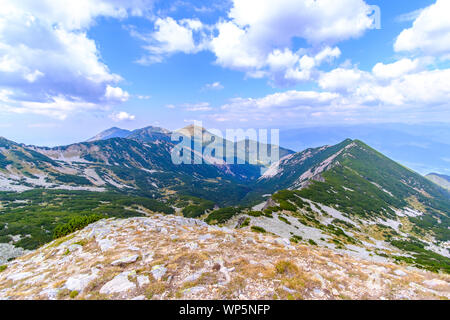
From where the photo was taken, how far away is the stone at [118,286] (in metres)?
10.9

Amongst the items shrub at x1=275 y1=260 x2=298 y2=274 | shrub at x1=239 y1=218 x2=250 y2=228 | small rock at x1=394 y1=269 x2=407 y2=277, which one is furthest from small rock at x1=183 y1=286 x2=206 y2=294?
shrub at x1=239 y1=218 x2=250 y2=228

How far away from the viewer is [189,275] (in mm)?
12523

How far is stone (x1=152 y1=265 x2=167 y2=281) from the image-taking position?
1225 centimetres

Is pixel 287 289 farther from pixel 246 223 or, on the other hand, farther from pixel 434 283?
pixel 246 223

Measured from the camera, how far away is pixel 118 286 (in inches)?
445

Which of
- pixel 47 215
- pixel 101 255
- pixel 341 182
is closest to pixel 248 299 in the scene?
pixel 101 255

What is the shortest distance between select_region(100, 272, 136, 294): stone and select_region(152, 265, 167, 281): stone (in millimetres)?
1423

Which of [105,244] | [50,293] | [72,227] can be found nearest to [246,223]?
[105,244]

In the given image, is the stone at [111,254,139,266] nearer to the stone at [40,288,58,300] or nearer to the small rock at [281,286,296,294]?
the stone at [40,288,58,300]

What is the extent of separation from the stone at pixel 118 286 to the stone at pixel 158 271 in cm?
142

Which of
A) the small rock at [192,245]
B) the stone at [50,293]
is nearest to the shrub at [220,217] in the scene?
the small rock at [192,245]

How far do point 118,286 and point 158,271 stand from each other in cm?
249
